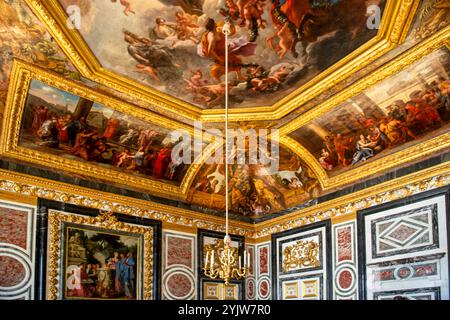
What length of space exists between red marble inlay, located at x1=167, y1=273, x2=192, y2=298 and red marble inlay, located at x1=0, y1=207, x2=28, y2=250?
178 inches

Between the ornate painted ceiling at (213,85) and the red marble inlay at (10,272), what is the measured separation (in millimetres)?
2548

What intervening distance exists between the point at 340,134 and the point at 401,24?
442 cm

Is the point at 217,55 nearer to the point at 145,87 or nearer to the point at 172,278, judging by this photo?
the point at 145,87

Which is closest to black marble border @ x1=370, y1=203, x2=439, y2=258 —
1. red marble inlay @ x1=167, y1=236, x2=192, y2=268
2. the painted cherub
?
red marble inlay @ x1=167, y1=236, x2=192, y2=268

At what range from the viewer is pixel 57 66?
10016 mm

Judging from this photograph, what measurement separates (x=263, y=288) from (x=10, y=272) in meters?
8.50

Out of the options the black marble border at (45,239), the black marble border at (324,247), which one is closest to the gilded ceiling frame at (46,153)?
the black marble border at (45,239)

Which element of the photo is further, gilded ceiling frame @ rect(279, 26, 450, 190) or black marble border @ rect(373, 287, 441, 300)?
black marble border @ rect(373, 287, 441, 300)

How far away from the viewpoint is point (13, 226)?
422 inches

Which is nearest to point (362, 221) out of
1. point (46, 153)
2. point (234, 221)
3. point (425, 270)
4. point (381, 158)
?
point (381, 158)

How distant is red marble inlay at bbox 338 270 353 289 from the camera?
1240cm

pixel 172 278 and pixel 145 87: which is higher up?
pixel 145 87

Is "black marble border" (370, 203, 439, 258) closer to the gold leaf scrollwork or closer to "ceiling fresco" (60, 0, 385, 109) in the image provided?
the gold leaf scrollwork
